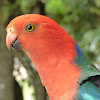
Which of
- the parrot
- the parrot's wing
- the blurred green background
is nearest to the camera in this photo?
the parrot's wing

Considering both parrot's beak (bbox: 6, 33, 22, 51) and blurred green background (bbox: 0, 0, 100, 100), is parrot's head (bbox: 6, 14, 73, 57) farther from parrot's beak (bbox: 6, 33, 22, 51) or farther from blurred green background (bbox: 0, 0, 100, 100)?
blurred green background (bbox: 0, 0, 100, 100)

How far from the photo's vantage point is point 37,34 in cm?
169

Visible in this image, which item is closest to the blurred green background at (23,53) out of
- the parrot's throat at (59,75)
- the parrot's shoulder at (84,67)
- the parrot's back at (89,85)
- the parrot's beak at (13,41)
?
the parrot's beak at (13,41)

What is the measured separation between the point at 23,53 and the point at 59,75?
171cm

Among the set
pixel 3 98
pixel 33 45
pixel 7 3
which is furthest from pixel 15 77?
pixel 33 45

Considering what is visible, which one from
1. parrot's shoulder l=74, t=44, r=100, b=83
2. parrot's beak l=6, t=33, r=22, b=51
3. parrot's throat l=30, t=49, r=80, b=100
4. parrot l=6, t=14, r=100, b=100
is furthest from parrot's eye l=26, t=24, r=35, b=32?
parrot's shoulder l=74, t=44, r=100, b=83

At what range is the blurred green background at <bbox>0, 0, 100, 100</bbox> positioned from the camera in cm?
308

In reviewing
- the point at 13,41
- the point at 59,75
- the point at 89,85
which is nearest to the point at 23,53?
the point at 13,41

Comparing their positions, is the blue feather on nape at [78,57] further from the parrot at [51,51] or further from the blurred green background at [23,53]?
the blurred green background at [23,53]

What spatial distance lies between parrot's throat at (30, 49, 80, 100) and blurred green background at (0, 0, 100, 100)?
1.12m

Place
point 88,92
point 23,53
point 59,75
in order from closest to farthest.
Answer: point 88,92 < point 59,75 < point 23,53

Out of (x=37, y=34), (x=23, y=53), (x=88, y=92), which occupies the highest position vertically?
(x=37, y=34)

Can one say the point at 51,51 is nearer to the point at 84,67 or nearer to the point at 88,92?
the point at 84,67

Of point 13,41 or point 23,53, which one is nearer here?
point 13,41
